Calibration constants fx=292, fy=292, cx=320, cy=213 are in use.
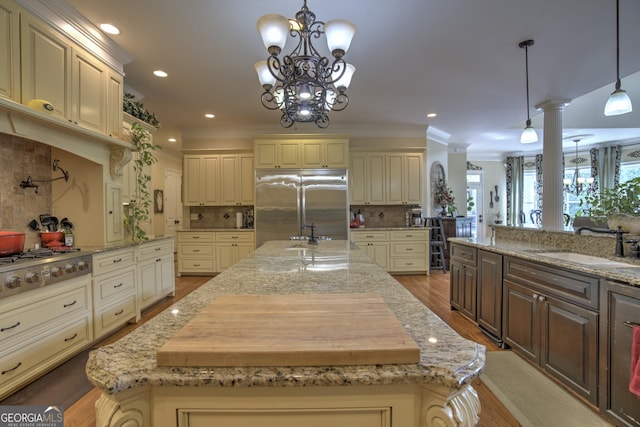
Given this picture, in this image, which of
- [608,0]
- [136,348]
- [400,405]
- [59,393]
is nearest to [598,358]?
[400,405]

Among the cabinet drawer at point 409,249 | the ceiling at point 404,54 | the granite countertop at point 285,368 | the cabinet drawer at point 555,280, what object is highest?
the ceiling at point 404,54

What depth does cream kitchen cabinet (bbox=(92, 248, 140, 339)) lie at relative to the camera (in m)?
2.48

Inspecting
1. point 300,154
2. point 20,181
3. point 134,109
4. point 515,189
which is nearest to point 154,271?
Result: point 20,181

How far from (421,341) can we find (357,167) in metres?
4.87

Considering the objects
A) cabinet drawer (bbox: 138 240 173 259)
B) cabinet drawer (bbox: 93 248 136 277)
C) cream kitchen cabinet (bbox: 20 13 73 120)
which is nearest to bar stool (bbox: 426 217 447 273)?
cabinet drawer (bbox: 138 240 173 259)

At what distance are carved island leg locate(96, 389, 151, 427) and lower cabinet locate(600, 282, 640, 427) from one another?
82.2 inches

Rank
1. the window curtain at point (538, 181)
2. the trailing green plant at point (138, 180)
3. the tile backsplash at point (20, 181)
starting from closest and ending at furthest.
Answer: the tile backsplash at point (20, 181), the trailing green plant at point (138, 180), the window curtain at point (538, 181)

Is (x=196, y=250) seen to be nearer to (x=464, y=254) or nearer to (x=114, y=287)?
(x=114, y=287)

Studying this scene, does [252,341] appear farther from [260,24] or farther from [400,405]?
[260,24]

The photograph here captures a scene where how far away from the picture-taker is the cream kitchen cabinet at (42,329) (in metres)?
1.76

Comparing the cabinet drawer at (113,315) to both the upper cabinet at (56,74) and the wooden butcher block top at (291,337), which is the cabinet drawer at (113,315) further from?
the wooden butcher block top at (291,337)

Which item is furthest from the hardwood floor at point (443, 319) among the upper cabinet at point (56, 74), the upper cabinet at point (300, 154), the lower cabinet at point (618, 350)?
the upper cabinet at point (300, 154)

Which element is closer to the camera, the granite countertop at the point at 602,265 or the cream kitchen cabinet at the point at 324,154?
the granite countertop at the point at 602,265

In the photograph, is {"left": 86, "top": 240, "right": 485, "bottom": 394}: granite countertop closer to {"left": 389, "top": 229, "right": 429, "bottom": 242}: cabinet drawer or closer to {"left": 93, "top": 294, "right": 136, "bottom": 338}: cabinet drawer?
{"left": 93, "top": 294, "right": 136, "bottom": 338}: cabinet drawer
